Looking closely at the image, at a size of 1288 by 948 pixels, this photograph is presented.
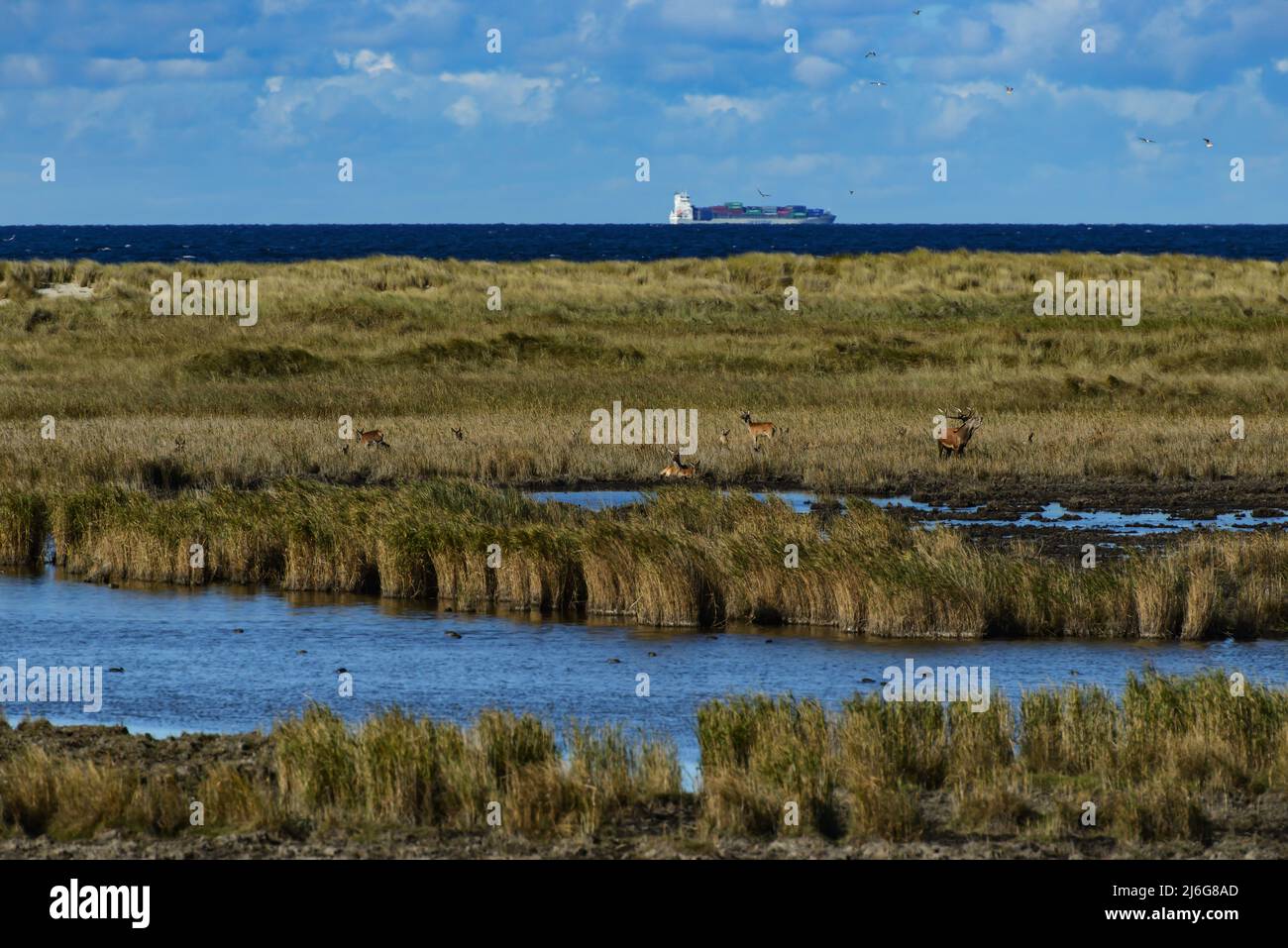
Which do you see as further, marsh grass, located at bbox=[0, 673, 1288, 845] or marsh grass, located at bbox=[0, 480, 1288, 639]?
marsh grass, located at bbox=[0, 480, 1288, 639]

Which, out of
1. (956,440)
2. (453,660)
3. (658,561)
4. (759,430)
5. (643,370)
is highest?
(643,370)

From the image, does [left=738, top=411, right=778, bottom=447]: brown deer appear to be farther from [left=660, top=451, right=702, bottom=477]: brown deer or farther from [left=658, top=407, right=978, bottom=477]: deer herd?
[left=660, top=451, right=702, bottom=477]: brown deer

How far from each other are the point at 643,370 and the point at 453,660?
91.2ft

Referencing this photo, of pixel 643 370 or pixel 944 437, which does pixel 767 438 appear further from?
pixel 643 370

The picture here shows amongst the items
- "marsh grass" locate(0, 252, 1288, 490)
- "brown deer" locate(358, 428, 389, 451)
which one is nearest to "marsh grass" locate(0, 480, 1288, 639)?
"marsh grass" locate(0, 252, 1288, 490)

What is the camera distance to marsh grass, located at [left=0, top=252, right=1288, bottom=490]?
1115 inches

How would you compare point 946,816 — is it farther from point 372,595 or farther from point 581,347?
point 581,347

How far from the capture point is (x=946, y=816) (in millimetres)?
10141

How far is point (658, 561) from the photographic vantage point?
18.5m

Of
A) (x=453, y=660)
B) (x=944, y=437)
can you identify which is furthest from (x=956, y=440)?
(x=453, y=660)

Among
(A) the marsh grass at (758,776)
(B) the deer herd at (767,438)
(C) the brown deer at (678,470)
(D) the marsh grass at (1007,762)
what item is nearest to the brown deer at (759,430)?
(B) the deer herd at (767,438)

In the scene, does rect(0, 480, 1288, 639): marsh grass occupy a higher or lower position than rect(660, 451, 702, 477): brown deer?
lower

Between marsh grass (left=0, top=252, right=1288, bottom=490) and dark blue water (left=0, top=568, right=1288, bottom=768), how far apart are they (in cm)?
817

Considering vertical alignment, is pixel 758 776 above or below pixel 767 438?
below
